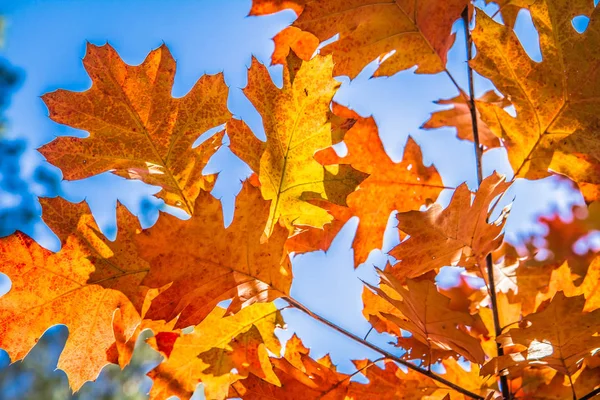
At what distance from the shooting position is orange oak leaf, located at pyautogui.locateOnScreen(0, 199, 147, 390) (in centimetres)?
103

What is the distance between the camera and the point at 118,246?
1038mm

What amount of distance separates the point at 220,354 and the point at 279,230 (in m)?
0.38

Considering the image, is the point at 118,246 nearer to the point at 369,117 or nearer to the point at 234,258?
the point at 234,258

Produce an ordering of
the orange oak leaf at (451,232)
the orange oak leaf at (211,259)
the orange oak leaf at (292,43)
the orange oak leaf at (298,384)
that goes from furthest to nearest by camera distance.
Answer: the orange oak leaf at (292,43)
the orange oak leaf at (298,384)
the orange oak leaf at (451,232)
the orange oak leaf at (211,259)

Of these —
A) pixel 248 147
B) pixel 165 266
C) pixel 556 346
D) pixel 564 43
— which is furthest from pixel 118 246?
pixel 564 43

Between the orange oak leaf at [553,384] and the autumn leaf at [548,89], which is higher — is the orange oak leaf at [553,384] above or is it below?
below

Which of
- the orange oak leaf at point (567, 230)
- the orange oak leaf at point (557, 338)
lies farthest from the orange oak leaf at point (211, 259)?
the orange oak leaf at point (567, 230)

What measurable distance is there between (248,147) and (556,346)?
666 millimetres

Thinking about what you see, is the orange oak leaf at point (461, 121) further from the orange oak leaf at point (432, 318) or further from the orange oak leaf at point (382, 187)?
the orange oak leaf at point (432, 318)

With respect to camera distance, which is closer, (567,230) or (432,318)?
(432,318)

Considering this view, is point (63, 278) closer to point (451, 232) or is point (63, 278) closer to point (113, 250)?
point (113, 250)

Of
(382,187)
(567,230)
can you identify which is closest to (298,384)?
(382,187)

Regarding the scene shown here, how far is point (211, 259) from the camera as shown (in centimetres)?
92

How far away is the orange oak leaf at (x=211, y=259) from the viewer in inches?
34.3
